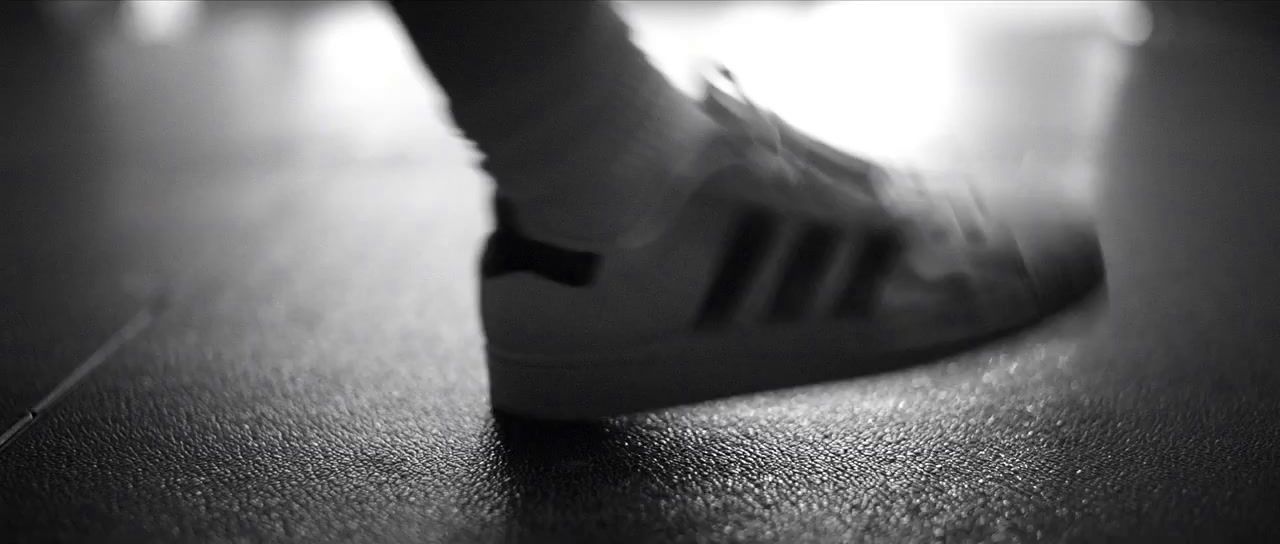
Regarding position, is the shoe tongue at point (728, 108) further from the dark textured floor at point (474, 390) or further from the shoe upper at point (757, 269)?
the dark textured floor at point (474, 390)

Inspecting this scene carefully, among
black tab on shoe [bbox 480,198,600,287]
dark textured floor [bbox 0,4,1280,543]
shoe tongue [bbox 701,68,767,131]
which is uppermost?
shoe tongue [bbox 701,68,767,131]

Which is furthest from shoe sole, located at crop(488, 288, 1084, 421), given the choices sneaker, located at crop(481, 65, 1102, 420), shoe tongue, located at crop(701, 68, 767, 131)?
shoe tongue, located at crop(701, 68, 767, 131)

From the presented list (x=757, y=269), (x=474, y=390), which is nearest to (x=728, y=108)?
(x=757, y=269)

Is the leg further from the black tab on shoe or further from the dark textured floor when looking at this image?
the dark textured floor

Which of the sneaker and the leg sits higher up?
the leg

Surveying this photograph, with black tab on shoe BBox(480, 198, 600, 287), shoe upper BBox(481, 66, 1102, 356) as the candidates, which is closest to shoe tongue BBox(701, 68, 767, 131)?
shoe upper BBox(481, 66, 1102, 356)

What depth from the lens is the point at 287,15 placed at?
3.87 m

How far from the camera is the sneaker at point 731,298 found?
25.4 inches

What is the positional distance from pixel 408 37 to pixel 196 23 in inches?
134

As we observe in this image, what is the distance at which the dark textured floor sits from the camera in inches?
22.6

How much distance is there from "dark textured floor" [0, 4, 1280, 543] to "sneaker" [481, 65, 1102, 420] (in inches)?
1.5

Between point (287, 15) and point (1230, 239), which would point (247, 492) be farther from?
point (287, 15)

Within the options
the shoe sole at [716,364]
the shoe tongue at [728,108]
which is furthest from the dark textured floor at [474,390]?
the shoe tongue at [728,108]

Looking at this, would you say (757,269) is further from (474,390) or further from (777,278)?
(474,390)
